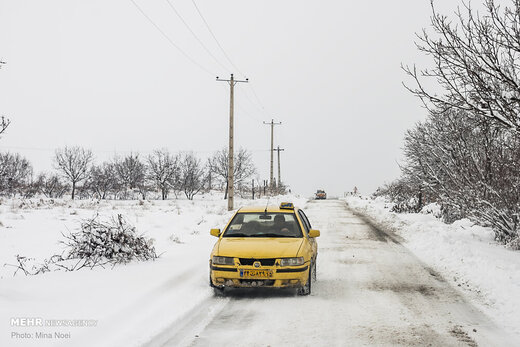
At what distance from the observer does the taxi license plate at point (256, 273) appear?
649cm

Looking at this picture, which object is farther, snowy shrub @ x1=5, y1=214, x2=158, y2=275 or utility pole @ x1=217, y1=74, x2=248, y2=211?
utility pole @ x1=217, y1=74, x2=248, y2=211

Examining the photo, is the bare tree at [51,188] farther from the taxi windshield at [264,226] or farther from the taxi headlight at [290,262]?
the taxi headlight at [290,262]

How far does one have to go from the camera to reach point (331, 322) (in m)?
5.44

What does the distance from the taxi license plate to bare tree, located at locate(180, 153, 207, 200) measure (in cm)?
5128

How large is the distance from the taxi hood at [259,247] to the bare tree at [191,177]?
50622 mm

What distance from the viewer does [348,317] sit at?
18.6ft

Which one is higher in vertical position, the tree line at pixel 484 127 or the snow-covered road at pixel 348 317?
the tree line at pixel 484 127

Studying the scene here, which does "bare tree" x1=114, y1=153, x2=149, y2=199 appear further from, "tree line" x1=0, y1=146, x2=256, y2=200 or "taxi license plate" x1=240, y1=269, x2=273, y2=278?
"taxi license plate" x1=240, y1=269, x2=273, y2=278

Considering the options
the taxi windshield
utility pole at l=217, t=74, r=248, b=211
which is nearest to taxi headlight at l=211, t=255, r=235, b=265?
the taxi windshield

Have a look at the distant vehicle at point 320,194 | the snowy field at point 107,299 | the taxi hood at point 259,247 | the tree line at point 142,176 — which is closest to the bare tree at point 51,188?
the tree line at point 142,176

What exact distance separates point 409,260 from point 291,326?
6103 mm

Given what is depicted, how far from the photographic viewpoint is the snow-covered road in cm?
481

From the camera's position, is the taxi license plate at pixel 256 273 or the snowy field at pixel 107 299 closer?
the snowy field at pixel 107 299

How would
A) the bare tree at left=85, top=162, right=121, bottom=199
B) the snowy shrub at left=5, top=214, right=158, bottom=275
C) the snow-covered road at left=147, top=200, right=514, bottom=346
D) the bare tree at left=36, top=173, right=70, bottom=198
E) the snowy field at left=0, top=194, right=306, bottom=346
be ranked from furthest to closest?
the bare tree at left=85, top=162, right=121, bottom=199
the bare tree at left=36, top=173, right=70, bottom=198
the snowy shrub at left=5, top=214, right=158, bottom=275
the snow-covered road at left=147, top=200, right=514, bottom=346
the snowy field at left=0, top=194, right=306, bottom=346
